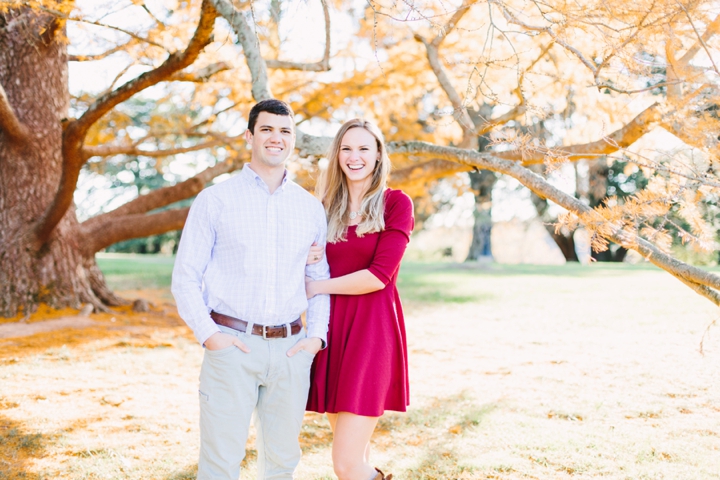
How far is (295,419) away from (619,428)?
2.77 metres

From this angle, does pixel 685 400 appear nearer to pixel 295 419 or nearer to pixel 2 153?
pixel 295 419

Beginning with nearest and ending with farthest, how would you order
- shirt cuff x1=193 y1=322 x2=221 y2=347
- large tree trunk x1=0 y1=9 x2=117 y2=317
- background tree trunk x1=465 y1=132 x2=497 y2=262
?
shirt cuff x1=193 y1=322 x2=221 y2=347, large tree trunk x1=0 y1=9 x2=117 y2=317, background tree trunk x1=465 y1=132 x2=497 y2=262

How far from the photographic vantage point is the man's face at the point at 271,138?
257 cm

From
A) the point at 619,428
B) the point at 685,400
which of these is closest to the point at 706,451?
the point at 619,428

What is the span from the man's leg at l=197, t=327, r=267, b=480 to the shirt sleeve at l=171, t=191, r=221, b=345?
5.1 inches

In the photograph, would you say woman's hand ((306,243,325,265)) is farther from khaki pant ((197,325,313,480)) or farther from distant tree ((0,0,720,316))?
distant tree ((0,0,720,316))

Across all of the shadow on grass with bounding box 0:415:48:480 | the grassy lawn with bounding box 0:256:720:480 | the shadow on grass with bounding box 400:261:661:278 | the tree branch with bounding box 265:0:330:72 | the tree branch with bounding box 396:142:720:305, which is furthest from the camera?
the shadow on grass with bounding box 400:261:661:278

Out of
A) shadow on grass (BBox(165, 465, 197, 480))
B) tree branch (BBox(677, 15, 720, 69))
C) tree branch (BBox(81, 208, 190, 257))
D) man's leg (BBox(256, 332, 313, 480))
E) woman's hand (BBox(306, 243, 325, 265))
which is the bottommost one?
shadow on grass (BBox(165, 465, 197, 480))

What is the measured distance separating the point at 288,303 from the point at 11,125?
19.9ft

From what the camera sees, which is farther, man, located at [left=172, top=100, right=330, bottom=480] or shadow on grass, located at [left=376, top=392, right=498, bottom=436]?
shadow on grass, located at [left=376, top=392, right=498, bottom=436]

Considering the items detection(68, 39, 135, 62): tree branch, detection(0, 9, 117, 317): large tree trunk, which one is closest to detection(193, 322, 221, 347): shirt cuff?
detection(68, 39, 135, 62): tree branch

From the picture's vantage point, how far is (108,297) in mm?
8516

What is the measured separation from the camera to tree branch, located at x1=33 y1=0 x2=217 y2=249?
4985 mm

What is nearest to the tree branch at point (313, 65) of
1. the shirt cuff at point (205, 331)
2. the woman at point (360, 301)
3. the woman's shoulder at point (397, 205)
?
the woman at point (360, 301)
